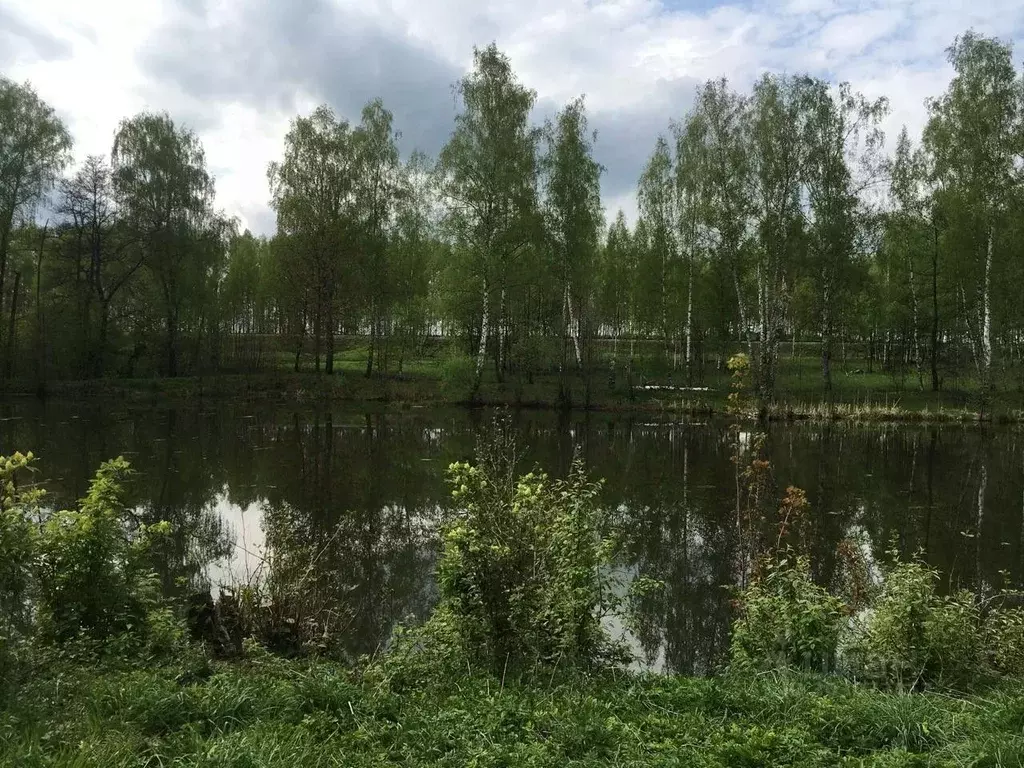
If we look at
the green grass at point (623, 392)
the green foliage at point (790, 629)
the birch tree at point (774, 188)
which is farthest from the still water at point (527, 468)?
the birch tree at point (774, 188)

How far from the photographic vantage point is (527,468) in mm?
18812

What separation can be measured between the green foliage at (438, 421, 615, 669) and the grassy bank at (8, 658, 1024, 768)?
555 mm

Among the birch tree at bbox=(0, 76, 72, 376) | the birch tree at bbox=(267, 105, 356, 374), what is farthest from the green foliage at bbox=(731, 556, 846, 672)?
the birch tree at bbox=(0, 76, 72, 376)

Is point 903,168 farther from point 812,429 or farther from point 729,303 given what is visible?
point 812,429

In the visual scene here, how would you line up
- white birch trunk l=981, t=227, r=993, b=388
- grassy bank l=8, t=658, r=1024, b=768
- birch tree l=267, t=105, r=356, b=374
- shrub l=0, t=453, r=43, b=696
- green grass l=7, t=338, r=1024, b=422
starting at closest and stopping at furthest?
grassy bank l=8, t=658, r=1024, b=768 < shrub l=0, t=453, r=43, b=696 < white birch trunk l=981, t=227, r=993, b=388 < green grass l=7, t=338, r=1024, b=422 < birch tree l=267, t=105, r=356, b=374

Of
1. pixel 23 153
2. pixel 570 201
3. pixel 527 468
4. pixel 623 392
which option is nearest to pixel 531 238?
pixel 570 201

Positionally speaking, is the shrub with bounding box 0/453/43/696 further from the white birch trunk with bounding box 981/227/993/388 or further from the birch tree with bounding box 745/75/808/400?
the white birch trunk with bounding box 981/227/993/388

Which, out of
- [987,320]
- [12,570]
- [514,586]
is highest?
[987,320]

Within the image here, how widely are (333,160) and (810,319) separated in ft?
97.6

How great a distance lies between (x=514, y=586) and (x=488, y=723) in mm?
1601

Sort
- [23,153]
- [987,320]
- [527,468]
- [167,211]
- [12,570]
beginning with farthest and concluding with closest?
[167,211], [23,153], [987,320], [527,468], [12,570]

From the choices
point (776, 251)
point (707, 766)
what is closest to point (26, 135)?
point (776, 251)

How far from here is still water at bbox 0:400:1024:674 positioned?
9812 mm

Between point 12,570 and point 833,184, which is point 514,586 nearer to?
point 12,570
